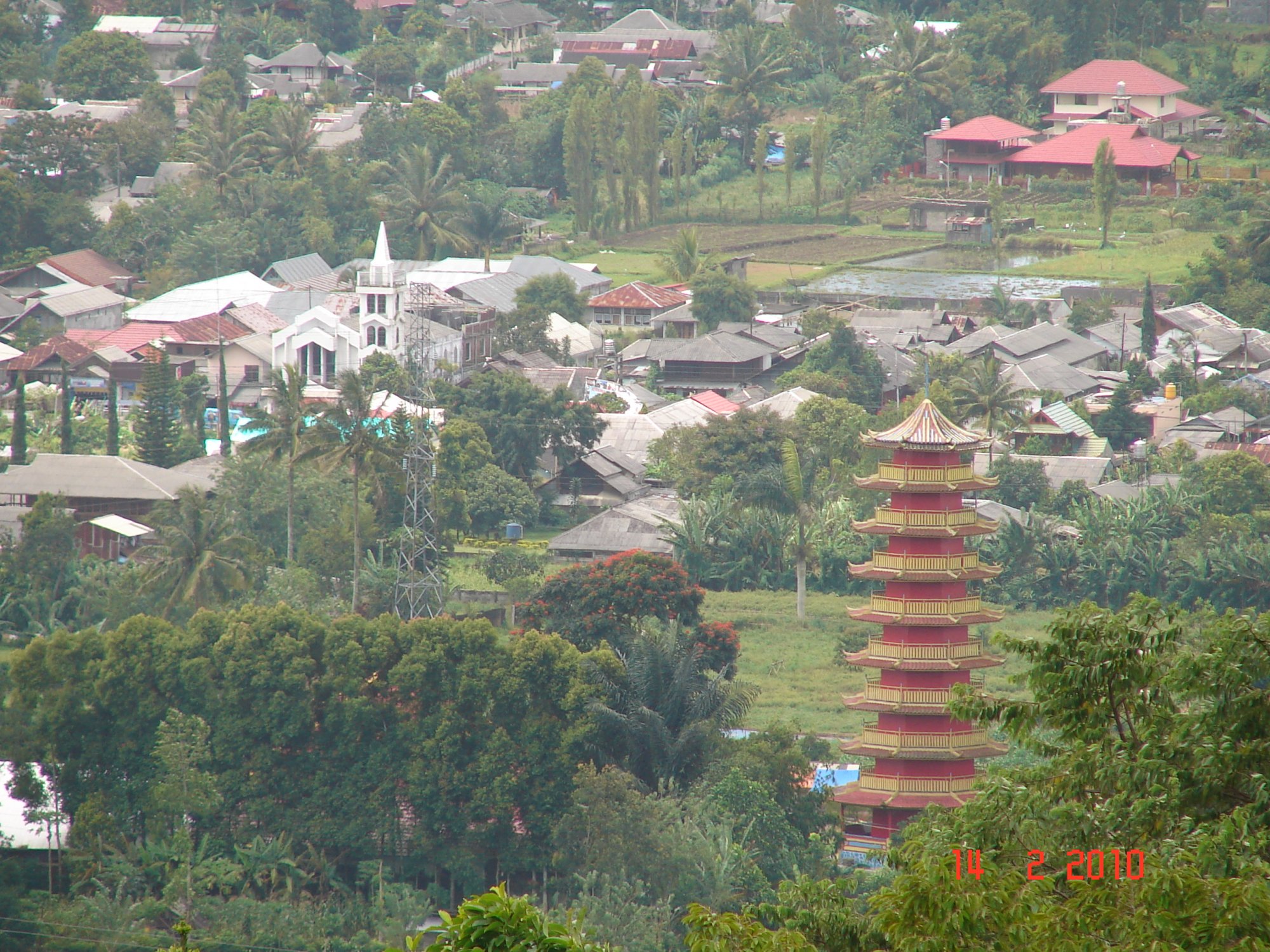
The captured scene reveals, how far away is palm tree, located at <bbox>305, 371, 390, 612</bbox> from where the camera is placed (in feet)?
173

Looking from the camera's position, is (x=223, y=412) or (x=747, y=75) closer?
(x=223, y=412)

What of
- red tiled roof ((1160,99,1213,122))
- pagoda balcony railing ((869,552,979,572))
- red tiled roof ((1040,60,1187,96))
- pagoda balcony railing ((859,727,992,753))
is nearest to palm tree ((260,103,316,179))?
red tiled roof ((1040,60,1187,96))

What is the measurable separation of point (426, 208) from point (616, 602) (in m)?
53.5

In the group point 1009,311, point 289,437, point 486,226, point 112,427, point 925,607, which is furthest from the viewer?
point 486,226

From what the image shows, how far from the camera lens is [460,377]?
72938 millimetres

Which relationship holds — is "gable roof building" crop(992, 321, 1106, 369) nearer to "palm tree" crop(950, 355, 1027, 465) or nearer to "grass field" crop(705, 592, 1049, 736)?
"palm tree" crop(950, 355, 1027, 465)

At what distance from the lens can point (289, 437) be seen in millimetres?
56250

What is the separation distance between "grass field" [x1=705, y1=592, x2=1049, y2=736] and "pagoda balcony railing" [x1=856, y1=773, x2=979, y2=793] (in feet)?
13.1

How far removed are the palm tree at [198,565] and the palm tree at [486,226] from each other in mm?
47608

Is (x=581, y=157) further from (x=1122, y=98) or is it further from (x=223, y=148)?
(x=1122, y=98)

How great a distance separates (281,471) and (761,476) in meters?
13.2

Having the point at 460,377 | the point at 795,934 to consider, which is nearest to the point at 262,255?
the point at 460,377

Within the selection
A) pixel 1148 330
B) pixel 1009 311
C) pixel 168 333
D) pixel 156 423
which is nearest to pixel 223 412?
pixel 156 423

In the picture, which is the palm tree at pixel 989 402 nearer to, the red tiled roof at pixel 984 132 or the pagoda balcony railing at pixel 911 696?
the pagoda balcony railing at pixel 911 696
